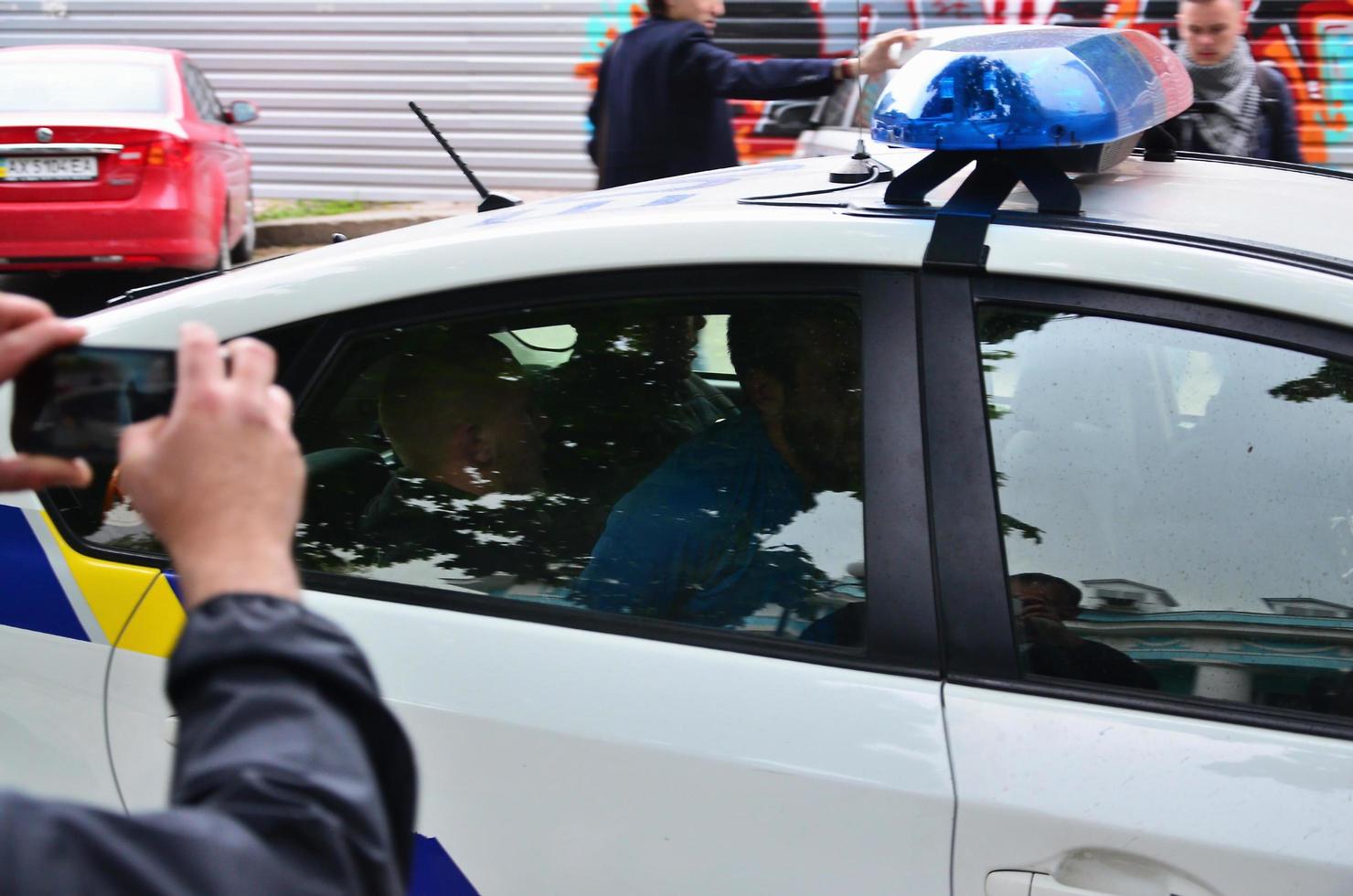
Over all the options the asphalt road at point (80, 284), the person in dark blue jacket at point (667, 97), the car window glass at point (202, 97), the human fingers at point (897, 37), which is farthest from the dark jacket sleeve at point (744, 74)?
the car window glass at point (202, 97)

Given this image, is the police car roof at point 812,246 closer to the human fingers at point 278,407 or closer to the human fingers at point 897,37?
the human fingers at point 278,407

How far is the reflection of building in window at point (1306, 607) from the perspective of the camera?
1.59m

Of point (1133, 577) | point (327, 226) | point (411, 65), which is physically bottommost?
point (327, 226)

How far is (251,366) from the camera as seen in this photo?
35.0 inches

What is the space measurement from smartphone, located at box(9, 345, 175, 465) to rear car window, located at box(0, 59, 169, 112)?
7.70 meters

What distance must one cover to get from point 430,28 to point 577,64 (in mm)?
1365

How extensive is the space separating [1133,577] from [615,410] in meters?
0.70

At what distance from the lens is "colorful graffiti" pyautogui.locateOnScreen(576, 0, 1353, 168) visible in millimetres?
10008

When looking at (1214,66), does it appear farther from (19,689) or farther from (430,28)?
(430,28)

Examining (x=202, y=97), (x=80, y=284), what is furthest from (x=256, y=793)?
(x=202, y=97)

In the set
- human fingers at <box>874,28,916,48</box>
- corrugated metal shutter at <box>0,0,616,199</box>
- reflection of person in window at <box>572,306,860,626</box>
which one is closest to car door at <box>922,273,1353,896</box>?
reflection of person in window at <box>572,306,860,626</box>

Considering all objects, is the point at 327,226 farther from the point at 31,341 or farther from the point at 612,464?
the point at 31,341

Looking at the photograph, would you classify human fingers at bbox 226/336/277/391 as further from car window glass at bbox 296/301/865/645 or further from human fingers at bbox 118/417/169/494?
car window glass at bbox 296/301/865/645

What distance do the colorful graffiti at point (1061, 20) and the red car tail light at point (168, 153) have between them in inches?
125
